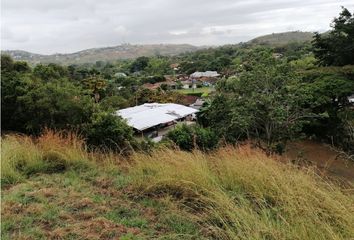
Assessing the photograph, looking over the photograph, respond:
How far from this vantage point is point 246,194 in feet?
10.6

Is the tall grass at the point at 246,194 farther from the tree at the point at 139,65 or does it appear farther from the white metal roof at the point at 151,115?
the tree at the point at 139,65

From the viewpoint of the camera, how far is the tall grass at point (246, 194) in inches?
91.6

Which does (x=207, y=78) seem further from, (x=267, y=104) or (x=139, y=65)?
(x=267, y=104)

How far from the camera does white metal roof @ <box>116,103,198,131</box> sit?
22500mm

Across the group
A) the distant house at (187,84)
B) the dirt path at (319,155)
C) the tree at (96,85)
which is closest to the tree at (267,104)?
the dirt path at (319,155)

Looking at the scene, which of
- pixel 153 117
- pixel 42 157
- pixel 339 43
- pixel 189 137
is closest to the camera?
pixel 42 157

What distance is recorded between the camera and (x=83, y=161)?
477cm

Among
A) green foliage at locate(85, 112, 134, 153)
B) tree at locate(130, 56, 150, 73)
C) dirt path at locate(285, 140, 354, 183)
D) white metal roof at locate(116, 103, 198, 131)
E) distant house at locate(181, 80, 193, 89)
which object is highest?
green foliage at locate(85, 112, 134, 153)

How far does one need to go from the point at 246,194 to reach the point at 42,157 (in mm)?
2905

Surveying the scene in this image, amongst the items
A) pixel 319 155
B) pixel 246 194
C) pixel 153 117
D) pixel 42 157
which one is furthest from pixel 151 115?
pixel 246 194

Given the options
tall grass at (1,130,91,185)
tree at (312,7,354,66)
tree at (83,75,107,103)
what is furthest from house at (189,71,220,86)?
tall grass at (1,130,91,185)

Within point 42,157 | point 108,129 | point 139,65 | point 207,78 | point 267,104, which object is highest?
point 42,157

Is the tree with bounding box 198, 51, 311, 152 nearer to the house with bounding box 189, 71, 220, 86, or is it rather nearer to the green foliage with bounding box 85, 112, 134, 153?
the green foliage with bounding box 85, 112, 134, 153

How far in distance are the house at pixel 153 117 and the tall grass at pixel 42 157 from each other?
16.2 m
